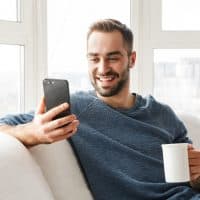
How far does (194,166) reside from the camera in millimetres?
1720

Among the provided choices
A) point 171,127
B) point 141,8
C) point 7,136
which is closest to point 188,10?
point 141,8

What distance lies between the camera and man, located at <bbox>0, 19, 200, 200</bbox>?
5.37 ft

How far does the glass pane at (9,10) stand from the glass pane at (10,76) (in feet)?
0.51

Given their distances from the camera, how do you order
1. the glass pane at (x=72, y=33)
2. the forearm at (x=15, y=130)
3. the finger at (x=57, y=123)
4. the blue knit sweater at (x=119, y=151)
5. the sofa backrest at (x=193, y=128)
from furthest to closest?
the glass pane at (x=72, y=33) → the sofa backrest at (x=193, y=128) → the blue knit sweater at (x=119, y=151) → the forearm at (x=15, y=130) → the finger at (x=57, y=123)

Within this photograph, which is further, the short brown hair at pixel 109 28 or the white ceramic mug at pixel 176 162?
the short brown hair at pixel 109 28

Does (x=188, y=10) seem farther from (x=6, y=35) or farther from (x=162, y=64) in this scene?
(x=6, y=35)

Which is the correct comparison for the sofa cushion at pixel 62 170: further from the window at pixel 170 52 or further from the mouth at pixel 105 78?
the window at pixel 170 52

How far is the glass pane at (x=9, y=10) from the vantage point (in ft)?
7.50

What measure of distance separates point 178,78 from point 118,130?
3.39ft

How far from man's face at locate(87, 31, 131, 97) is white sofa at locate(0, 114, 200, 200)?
31 centimetres

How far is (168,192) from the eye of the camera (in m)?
1.68

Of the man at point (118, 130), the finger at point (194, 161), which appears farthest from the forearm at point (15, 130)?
the finger at point (194, 161)

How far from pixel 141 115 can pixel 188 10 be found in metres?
1.06

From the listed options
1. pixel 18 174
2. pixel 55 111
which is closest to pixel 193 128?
pixel 55 111
